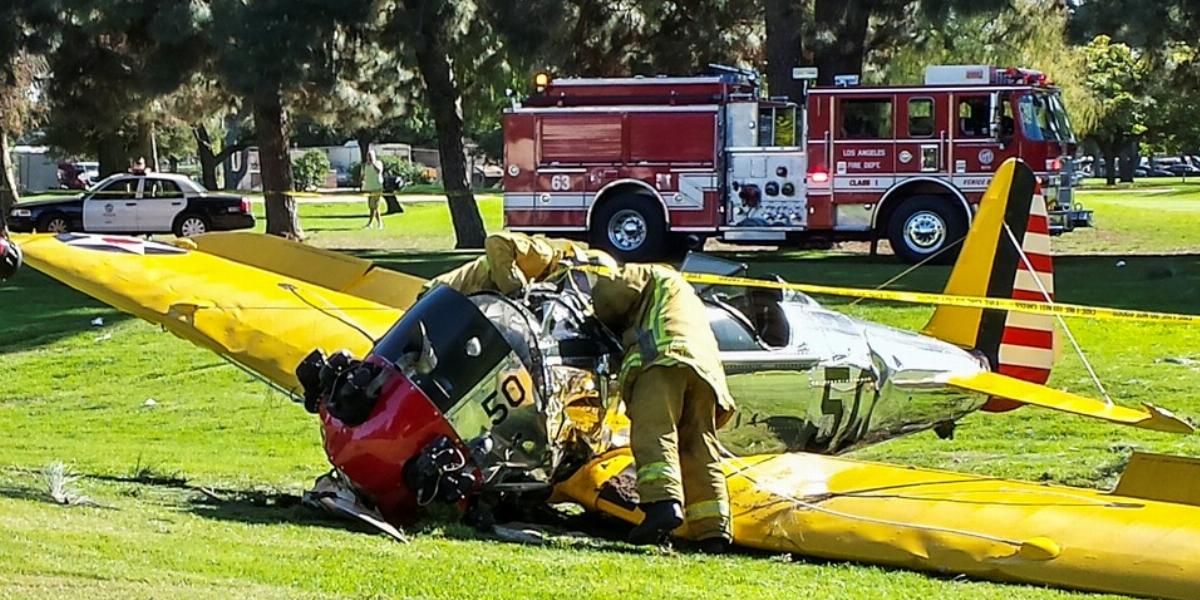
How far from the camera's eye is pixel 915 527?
717 cm

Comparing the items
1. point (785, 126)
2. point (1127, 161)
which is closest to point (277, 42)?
point (785, 126)

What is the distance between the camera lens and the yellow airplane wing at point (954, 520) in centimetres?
661

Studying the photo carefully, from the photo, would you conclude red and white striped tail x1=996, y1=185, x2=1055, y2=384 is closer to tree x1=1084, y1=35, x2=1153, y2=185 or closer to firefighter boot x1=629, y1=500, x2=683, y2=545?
firefighter boot x1=629, y1=500, x2=683, y2=545

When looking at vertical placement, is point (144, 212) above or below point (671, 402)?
below

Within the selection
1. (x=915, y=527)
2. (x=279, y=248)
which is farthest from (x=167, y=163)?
(x=915, y=527)

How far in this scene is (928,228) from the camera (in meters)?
24.7

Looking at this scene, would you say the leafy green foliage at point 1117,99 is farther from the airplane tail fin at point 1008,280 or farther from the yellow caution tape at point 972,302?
the yellow caution tape at point 972,302

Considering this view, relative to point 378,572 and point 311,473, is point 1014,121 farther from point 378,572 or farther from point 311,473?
point 378,572

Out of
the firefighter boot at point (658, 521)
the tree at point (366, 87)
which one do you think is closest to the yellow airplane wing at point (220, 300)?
the firefighter boot at point (658, 521)

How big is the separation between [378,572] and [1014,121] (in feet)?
66.1

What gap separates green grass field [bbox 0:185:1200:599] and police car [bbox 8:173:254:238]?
8.51 meters

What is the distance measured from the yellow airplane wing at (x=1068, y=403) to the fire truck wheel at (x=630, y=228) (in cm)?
1650

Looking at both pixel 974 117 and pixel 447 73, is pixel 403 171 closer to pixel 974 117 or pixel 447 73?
pixel 447 73

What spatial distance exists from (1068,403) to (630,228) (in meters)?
18.1
